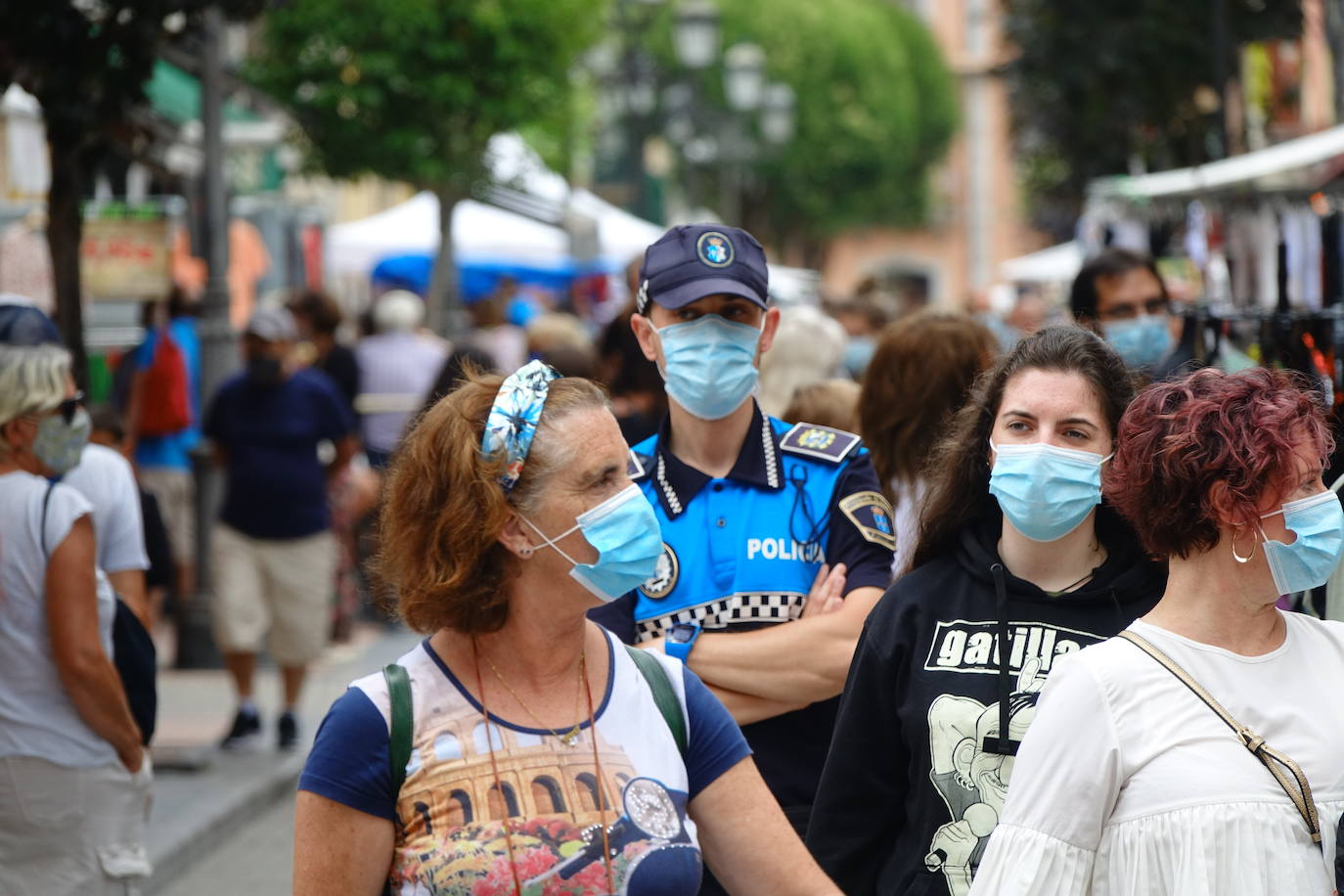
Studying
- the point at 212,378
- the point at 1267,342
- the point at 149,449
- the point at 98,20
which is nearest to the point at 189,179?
the point at 149,449

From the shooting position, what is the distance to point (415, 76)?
17.3 metres

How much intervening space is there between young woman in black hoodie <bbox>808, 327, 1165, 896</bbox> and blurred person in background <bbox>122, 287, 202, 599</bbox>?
9362mm

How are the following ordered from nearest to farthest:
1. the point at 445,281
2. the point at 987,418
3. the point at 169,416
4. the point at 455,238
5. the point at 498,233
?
the point at 987,418 → the point at 169,416 → the point at 445,281 → the point at 455,238 → the point at 498,233

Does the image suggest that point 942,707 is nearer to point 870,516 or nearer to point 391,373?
point 870,516

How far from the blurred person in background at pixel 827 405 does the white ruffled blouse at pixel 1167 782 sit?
2837mm

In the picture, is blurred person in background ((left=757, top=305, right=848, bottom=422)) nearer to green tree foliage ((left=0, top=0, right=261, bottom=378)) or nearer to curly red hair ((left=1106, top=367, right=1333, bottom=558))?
green tree foliage ((left=0, top=0, right=261, bottom=378))

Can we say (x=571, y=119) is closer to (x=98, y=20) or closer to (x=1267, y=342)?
(x=98, y=20)

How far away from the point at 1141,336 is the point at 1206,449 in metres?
4.09

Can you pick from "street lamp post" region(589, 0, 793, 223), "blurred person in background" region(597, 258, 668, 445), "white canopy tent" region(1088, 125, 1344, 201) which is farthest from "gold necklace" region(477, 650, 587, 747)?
"street lamp post" region(589, 0, 793, 223)

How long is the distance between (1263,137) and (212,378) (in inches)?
537

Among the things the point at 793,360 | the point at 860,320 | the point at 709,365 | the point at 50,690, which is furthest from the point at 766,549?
the point at 860,320

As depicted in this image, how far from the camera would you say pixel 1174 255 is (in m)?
15.6

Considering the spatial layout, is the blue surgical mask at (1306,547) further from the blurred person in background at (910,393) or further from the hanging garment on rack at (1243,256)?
the hanging garment on rack at (1243,256)

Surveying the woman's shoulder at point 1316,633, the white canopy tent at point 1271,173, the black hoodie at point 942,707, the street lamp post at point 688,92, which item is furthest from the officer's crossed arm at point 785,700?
the street lamp post at point 688,92
